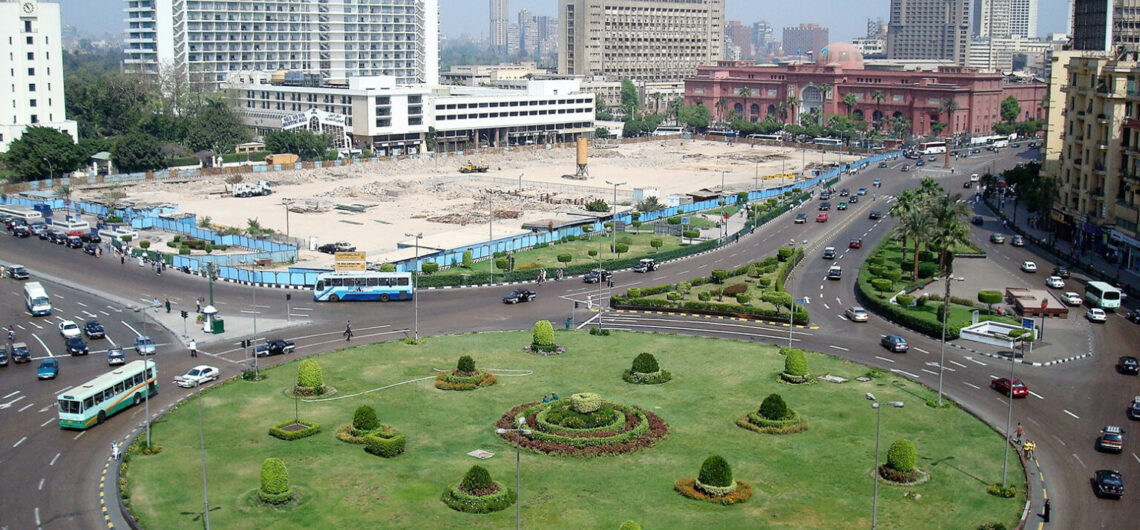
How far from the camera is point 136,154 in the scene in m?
164

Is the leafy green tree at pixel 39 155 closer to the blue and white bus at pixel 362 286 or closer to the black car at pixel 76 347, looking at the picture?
the blue and white bus at pixel 362 286

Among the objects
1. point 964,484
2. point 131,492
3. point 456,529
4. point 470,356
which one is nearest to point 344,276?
point 470,356

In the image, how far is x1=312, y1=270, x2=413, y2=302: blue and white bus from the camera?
91.8 meters

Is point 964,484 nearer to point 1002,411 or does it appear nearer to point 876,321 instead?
point 1002,411

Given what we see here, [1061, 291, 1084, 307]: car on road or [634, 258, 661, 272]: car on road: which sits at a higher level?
[634, 258, 661, 272]: car on road

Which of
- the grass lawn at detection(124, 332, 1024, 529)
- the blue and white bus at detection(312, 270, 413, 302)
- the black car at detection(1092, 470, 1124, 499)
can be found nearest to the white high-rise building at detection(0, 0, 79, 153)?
the blue and white bus at detection(312, 270, 413, 302)

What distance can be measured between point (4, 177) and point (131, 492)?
121 m

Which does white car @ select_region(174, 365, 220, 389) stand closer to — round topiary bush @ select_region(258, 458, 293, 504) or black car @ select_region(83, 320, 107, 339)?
black car @ select_region(83, 320, 107, 339)

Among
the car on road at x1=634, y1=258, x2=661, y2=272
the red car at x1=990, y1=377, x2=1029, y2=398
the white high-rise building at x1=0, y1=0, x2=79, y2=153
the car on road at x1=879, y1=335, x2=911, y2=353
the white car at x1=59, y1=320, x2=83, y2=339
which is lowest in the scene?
the red car at x1=990, y1=377, x2=1029, y2=398

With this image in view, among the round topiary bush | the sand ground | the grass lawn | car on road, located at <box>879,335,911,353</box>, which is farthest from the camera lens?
the sand ground

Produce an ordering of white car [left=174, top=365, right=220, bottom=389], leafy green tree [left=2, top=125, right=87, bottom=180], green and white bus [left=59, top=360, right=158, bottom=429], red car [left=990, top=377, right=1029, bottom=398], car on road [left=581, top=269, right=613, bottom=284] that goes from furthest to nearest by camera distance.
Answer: leafy green tree [left=2, top=125, right=87, bottom=180]
car on road [left=581, top=269, right=613, bottom=284]
white car [left=174, top=365, right=220, bottom=389]
red car [left=990, top=377, right=1029, bottom=398]
green and white bus [left=59, top=360, right=158, bottom=429]

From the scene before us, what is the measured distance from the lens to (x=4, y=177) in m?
154

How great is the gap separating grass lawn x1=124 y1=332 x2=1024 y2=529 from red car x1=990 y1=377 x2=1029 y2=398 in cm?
524

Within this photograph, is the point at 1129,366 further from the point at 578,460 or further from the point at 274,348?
the point at 274,348
